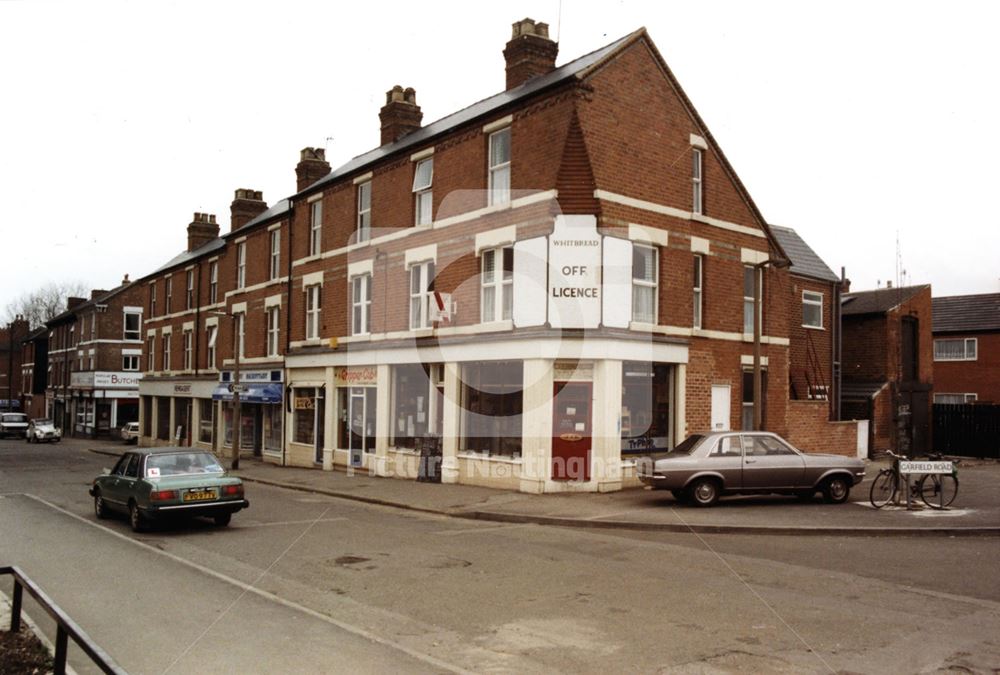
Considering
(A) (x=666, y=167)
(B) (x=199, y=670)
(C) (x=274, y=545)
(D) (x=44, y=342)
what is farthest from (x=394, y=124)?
(D) (x=44, y=342)

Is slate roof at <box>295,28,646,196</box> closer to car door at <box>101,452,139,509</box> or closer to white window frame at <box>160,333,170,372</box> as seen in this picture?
car door at <box>101,452,139,509</box>

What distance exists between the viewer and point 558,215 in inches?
733

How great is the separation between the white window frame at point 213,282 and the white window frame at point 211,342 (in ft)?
4.27

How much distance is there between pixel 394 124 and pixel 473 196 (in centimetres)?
878

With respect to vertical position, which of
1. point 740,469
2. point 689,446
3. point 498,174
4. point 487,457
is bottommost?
point 487,457

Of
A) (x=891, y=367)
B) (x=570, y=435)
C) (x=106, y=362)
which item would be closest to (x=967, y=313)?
(x=891, y=367)

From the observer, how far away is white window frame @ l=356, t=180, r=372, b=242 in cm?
2570

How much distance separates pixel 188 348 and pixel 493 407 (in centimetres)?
2626

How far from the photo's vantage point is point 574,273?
18.5m

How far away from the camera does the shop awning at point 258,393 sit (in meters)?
30.8

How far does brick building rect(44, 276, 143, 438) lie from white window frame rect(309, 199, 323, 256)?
31648mm

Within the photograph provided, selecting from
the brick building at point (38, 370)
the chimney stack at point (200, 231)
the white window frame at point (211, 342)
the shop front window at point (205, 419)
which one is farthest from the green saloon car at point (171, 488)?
the brick building at point (38, 370)

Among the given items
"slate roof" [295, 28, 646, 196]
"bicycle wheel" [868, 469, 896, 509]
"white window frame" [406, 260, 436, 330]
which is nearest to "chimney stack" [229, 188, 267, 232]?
"slate roof" [295, 28, 646, 196]

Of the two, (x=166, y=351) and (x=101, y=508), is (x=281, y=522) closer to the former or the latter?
(x=101, y=508)
